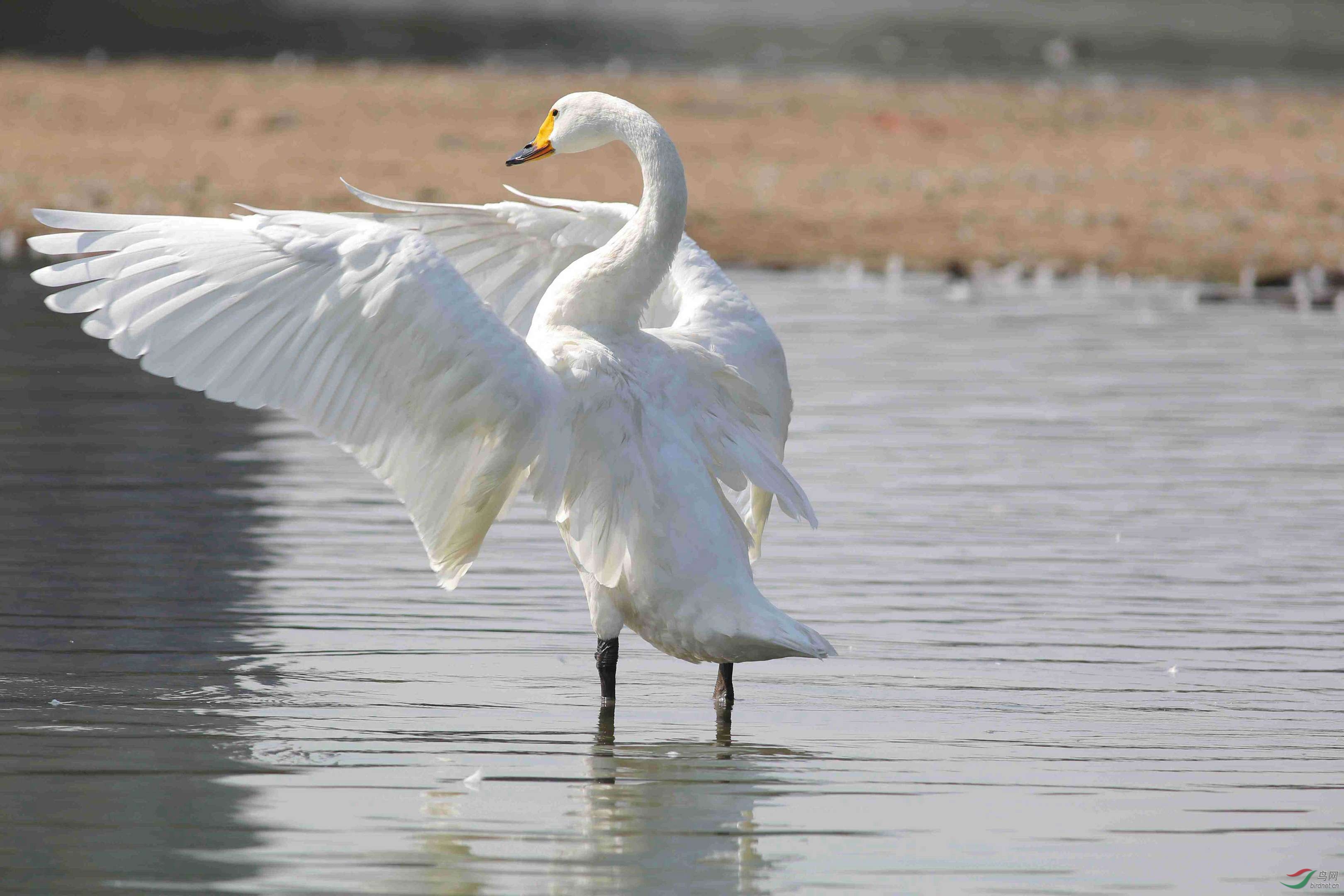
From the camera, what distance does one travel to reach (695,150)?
2778 centimetres

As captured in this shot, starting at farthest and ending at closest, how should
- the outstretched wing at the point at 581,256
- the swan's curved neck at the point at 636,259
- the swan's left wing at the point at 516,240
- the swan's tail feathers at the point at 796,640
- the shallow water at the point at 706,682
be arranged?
the swan's left wing at the point at 516,240 < the outstretched wing at the point at 581,256 < the swan's curved neck at the point at 636,259 < the swan's tail feathers at the point at 796,640 < the shallow water at the point at 706,682

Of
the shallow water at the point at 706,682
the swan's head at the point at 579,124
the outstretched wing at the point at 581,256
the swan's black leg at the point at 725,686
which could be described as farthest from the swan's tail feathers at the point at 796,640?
the swan's head at the point at 579,124

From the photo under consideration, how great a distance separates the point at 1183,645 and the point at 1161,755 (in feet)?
4.93

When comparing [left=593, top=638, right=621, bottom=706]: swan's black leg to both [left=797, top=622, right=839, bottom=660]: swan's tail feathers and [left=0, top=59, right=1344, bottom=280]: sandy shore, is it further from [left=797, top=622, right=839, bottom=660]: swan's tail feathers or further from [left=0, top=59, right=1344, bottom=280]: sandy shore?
[left=0, top=59, right=1344, bottom=280]: sandy shore

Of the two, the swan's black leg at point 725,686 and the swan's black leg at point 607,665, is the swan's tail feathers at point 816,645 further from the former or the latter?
the swan's black leg at point 607,665

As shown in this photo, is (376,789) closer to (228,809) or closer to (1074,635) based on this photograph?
(228,809)

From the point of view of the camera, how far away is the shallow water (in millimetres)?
5367

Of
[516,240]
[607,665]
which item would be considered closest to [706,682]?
[607,665]

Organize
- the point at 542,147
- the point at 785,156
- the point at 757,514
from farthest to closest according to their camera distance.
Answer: the point at 785,156 < the point at 757,514 < the point at 542,147

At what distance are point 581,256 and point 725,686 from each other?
6.36 ft

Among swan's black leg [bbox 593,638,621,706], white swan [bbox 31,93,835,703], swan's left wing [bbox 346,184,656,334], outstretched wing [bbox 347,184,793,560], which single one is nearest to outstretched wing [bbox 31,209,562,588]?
white swan [bbox 31,93,835,703]

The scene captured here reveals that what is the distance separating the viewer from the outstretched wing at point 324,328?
6.34m

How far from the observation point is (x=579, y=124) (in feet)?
23.5

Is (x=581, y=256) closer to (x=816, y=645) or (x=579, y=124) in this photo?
(x=579, y=124)
